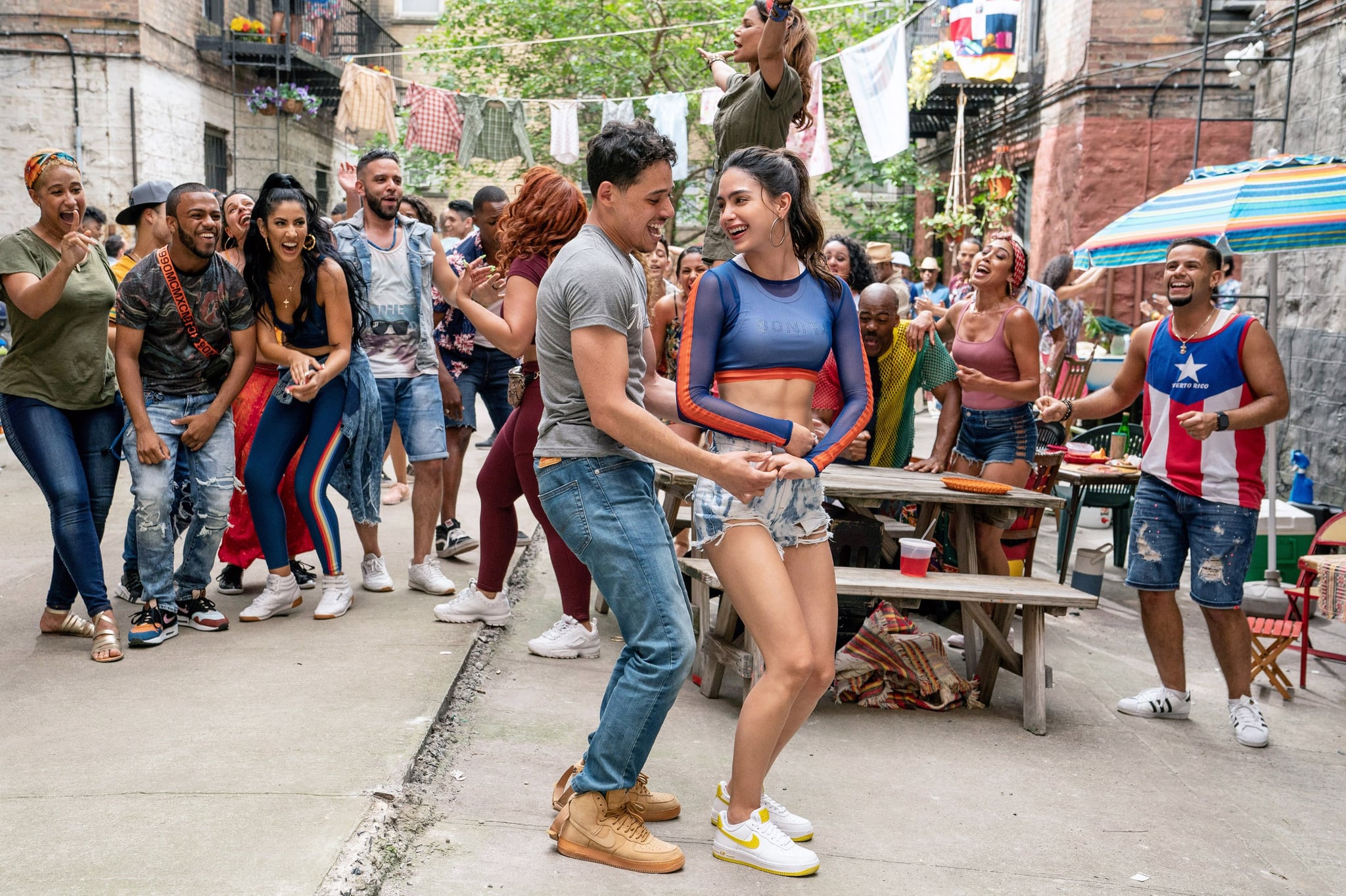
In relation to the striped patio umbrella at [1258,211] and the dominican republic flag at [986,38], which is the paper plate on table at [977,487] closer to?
the striped patio umbrella at [1258,211]

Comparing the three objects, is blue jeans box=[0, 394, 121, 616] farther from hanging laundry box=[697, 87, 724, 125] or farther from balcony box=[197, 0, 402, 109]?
balcony box=[197, 0, 402, 109]

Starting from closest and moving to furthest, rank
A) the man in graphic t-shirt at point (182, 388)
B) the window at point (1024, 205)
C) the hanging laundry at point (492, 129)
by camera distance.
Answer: the man in graphic t-shirt at point (182, 388) < the hanging laundry at point (492, 129) < the window at point (1024, 205)

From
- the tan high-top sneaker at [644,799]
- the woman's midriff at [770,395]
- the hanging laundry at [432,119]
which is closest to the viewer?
the woman's midriff at [770,395]

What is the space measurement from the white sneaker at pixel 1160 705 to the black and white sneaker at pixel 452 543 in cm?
345

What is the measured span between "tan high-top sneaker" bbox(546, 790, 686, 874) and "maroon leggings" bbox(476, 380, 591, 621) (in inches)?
66.9

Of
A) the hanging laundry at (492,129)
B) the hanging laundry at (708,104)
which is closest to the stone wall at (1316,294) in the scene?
the hanging laundry at (708,104)

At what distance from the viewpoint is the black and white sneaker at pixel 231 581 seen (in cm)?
575

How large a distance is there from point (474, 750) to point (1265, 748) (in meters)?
3.18

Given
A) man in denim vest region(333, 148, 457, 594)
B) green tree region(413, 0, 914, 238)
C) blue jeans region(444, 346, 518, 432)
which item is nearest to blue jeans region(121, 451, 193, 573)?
man in denim vest region(333, 148, 457, 594)

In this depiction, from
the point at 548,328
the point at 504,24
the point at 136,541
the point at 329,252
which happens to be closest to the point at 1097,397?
the point at 548,328

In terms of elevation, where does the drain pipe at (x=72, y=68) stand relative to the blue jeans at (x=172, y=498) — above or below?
above

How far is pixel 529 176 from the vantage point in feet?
15.8

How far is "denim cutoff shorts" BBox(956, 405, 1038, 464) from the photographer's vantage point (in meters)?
5.92

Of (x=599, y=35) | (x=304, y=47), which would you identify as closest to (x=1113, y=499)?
(x=599, y=35)
